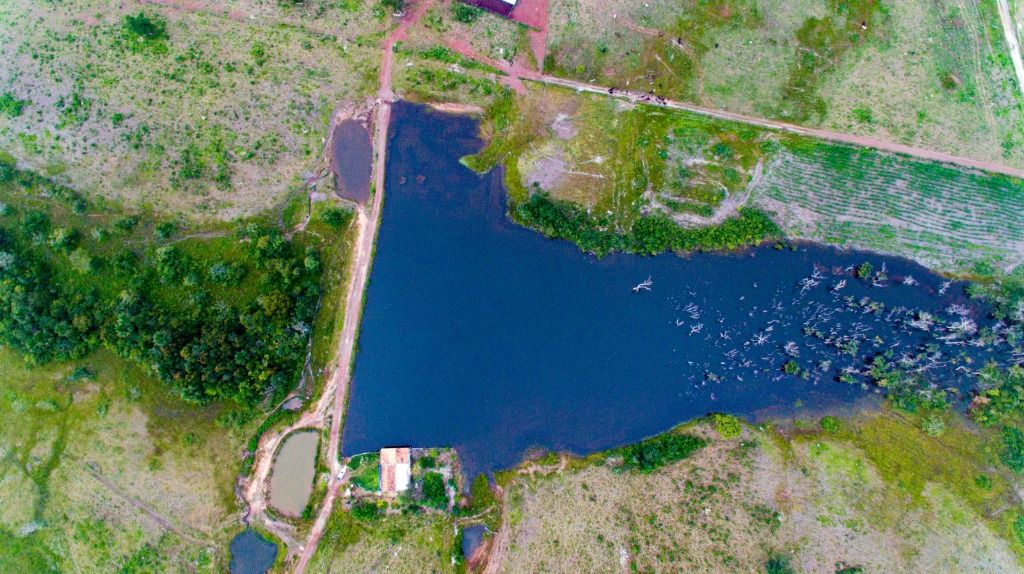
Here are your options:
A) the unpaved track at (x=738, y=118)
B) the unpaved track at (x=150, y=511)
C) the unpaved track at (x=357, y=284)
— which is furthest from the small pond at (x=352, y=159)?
the unpaved track at (x=150, y=511)

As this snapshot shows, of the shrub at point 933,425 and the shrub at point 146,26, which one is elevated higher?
the shrub at point 146,26

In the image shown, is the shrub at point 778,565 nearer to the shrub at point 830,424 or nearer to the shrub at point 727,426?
the shrub at point 727,426

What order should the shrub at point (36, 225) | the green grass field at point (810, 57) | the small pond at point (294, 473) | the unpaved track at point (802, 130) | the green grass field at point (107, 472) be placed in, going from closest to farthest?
the green grass field at point (107, 472)
the small pond at point (294, 473)
the shrub at point (36, 225)
the unpaved track at point (802, 130)
the green grass field at point (810, 57)

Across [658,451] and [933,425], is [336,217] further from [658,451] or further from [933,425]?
[933,425]

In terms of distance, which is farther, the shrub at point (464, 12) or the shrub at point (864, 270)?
the shrub at point (464, 12)

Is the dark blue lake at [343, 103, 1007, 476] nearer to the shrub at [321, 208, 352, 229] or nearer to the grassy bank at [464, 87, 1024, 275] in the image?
the grassy bank at [464, 87, 1024, 275]

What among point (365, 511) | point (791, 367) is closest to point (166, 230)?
point (365, 511)
